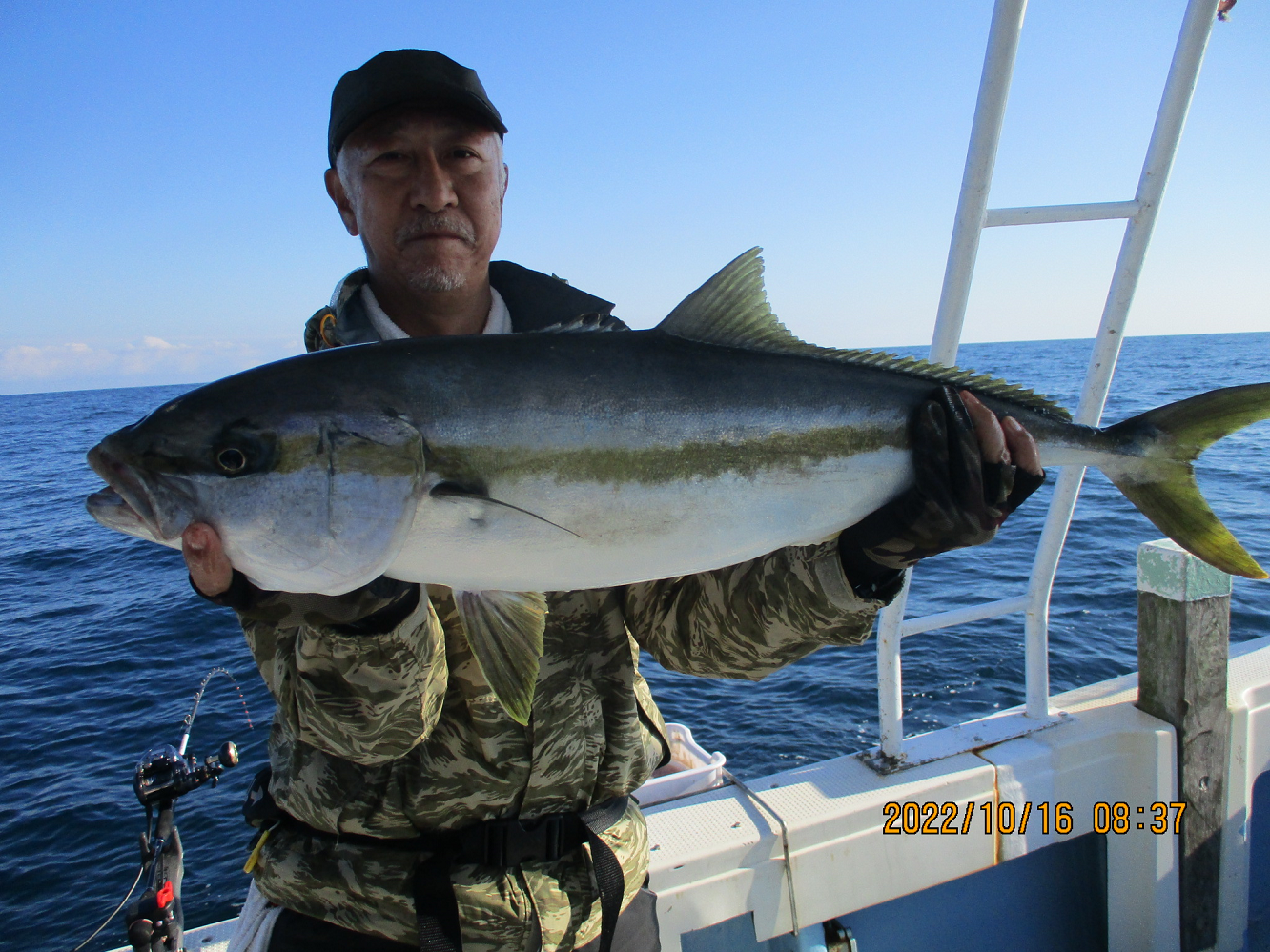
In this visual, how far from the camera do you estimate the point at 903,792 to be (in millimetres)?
3893

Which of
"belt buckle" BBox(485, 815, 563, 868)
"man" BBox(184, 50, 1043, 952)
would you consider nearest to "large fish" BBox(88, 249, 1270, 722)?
"man" BBox(184, 50, 1043, 952)

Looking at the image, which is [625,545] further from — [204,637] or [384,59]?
[204,637]

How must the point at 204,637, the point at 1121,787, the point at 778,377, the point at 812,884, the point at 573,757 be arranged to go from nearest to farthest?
1. the point at 778,377
2. the point at 573,757
3. the point at 812,884
4. the point at 1121,787
5. the point at 204,637

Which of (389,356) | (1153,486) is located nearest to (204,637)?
(389,356)

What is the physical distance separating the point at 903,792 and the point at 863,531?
2199 millimetres

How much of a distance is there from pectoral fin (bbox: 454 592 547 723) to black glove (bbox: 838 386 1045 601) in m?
1.01

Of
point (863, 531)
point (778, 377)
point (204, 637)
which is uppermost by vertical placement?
point (778, 377)

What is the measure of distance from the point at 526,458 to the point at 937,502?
120cm

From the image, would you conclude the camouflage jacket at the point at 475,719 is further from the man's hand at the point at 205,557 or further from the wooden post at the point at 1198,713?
the wooden post at the point at 1198,713

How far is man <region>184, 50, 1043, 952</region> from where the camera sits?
213cm

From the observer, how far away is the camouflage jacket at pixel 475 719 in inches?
82.7

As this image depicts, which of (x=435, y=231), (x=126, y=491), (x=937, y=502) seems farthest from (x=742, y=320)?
(x=126, y=491)

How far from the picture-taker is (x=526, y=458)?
2004 millimetres

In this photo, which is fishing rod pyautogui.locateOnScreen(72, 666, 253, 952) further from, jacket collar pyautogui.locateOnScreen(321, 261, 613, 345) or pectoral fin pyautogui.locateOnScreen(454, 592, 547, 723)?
jacket collar pyautogui.locateOnScreen(321, 261, 613, 345)
